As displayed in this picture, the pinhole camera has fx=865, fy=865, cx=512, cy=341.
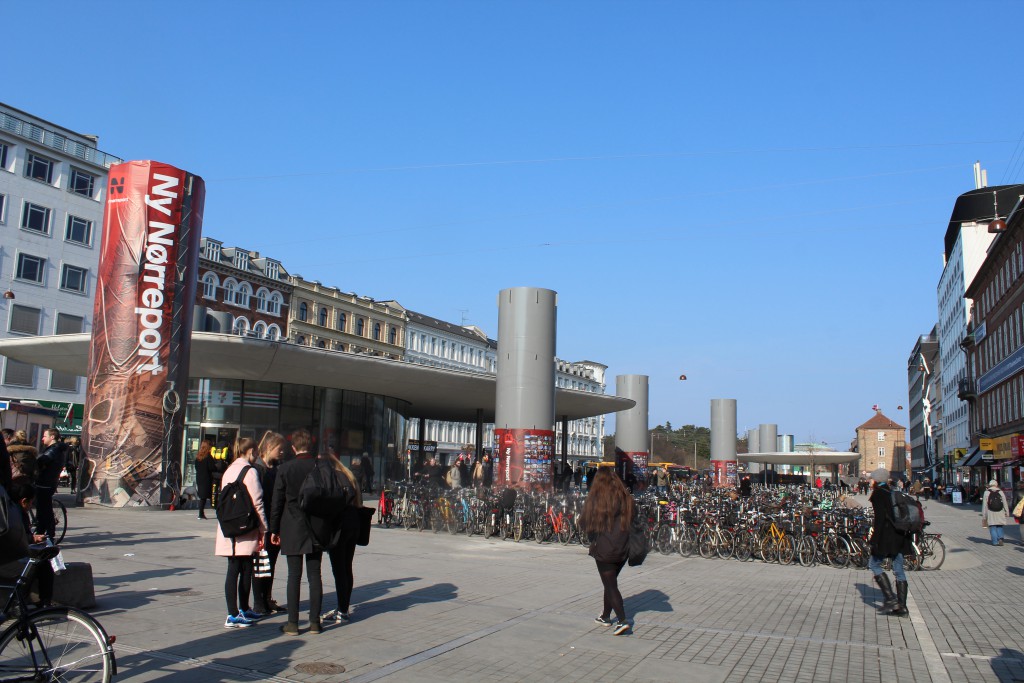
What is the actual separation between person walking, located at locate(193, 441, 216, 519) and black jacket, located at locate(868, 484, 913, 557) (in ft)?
45.1

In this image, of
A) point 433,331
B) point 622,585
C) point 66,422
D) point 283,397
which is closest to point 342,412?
point 283,397

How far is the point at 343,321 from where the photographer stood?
7394 cm

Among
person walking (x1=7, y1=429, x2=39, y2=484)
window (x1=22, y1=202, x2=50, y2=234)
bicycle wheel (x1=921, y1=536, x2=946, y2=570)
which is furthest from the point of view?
window (x1=22, y1=202, x2=50, y2=234)

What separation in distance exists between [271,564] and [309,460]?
4.07 ft

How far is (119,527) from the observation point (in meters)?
16.0

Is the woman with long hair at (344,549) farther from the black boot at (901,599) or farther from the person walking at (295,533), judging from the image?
the black boot at (901,599)

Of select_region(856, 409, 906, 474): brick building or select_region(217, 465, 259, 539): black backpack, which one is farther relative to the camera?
select_region(856, 409, 906, 474): brick building

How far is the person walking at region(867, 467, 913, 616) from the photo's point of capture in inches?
384

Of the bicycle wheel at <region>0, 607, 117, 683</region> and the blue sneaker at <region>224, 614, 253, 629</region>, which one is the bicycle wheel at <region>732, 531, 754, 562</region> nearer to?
the blue sneaker at <region>224, 614, 253, 629</region>

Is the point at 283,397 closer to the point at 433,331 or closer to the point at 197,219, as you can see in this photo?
the point at 197,219

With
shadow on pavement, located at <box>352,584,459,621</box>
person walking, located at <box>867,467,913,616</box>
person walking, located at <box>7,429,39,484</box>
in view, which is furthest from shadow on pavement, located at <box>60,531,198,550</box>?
person walking, located at <box>867,467,913,616</box>

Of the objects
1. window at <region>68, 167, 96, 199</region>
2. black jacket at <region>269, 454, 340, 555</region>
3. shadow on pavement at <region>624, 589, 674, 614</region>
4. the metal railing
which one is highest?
the metal railing

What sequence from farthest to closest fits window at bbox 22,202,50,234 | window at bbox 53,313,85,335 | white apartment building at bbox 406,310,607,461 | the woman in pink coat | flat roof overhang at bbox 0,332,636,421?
white apartment building at bbox 406,310,607,461 < window at bbox 53,313,85,335 < window at bbox 22,202,50,234 < flat roof overhang at bbox 0,332,636,421 < the woman in pink coat

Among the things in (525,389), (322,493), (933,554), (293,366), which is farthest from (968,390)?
(322,493)
